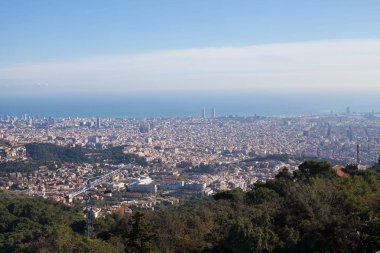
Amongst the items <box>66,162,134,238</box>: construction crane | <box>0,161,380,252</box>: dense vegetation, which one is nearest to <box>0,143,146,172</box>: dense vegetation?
<box>66,162,134,238</box>: construction crane

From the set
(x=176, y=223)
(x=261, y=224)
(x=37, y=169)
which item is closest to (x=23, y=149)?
(x=37, y=169)

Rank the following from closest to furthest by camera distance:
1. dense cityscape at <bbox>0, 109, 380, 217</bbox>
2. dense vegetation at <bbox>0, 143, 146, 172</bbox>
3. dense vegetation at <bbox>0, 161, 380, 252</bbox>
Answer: dense vegetation at <bbox>0, 161, 380, 252</bbox>
dense cityscape at <bbox>0, 109, 380, 217</bbox>
dense vegetation at <bbox>0, 143, 146, 172</bbox>

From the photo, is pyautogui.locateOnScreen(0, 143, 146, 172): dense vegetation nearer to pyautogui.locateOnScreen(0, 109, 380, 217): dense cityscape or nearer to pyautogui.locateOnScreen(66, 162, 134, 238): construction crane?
pyautogui.locateOnScreen(0, 109, 380, 217): dense cityscape

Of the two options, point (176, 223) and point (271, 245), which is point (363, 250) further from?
point (176, 223)

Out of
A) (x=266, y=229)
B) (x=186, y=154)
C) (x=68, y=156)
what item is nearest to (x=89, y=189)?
(x=266, y=229)

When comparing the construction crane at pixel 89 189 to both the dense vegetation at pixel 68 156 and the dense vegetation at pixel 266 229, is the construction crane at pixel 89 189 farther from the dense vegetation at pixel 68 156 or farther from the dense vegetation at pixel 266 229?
the dense vegetation at pixel 266 229

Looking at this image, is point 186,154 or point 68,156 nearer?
point 68,156

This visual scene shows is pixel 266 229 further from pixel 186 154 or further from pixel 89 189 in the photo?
pixel 186 154

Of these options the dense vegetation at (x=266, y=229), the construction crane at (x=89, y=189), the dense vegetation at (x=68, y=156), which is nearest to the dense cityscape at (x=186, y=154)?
the construction crane at (x=89, y=189)
